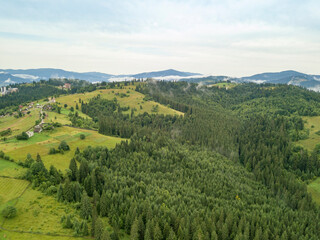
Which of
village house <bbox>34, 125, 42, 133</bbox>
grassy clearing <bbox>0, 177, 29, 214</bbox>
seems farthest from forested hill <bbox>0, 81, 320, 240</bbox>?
village house <bbox>34, 125, 42, 133</bbox>

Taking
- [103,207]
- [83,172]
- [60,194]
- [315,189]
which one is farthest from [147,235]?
[315,189]

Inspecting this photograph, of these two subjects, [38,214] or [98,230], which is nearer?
[98,230]

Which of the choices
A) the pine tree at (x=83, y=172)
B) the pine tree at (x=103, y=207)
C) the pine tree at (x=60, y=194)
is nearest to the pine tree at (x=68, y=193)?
the pine tree at (x=60, y=194)

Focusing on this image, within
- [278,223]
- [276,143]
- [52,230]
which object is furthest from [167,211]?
[276,143]

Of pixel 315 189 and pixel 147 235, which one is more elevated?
pixel 147 235

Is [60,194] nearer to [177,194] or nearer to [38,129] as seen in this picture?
[177,194]

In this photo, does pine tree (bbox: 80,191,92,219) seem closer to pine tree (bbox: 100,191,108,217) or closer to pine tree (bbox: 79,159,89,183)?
pine tree (bbox: 100,191,108,217)
